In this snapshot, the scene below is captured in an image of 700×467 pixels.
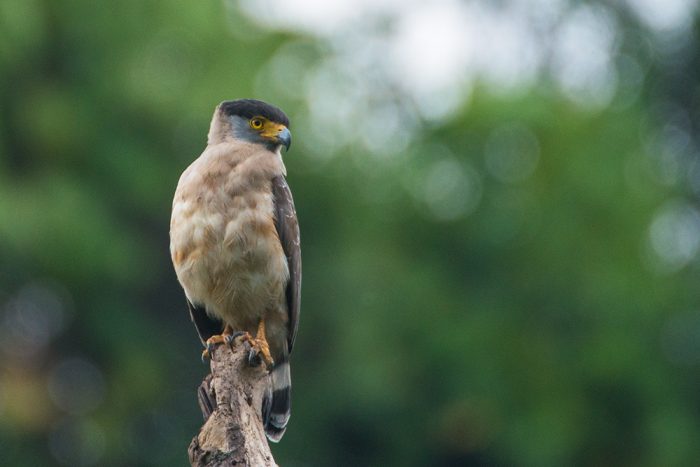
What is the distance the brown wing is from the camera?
6949mm

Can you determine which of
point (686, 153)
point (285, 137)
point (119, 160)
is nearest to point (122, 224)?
point (119, 160)

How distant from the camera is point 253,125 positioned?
7520 millimetres

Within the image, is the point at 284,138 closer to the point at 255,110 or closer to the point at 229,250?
the point at 255,110

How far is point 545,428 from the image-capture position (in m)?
13.4

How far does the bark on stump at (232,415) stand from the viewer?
558 centimetres

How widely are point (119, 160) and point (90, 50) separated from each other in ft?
4.27

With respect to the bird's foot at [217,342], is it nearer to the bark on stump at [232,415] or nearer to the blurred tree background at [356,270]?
the bark on stump at [232,415]

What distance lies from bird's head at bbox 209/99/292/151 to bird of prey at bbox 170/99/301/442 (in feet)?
0.58

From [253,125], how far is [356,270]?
21.7ft

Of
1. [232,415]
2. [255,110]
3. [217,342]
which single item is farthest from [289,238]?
[232,415]

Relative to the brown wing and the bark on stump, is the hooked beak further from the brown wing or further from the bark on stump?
the bark on stump

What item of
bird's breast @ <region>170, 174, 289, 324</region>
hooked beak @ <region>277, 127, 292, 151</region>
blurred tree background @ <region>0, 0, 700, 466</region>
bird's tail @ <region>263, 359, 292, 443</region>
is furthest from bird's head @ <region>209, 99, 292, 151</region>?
blurred tree background @ <region>0, 0, 700, 466</region>

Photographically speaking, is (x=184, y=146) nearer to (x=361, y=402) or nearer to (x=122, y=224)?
(x=122, y=224)

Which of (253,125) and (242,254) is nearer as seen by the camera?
(242,254)
